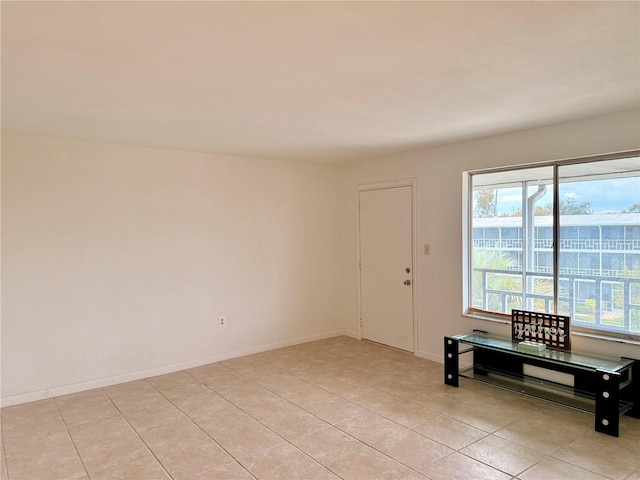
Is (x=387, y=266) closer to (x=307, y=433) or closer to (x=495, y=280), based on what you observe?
(x=495, y=280)

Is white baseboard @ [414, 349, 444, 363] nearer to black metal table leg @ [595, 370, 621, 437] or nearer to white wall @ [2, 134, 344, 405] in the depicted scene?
white wall @ [2, 134, 344, 405]

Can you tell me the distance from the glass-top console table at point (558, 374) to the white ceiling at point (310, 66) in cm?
194

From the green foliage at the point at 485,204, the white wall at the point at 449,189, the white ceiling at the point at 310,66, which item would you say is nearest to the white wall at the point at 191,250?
the white wall at the point at 449,189

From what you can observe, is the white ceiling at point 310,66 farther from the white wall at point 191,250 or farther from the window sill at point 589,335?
the window sill at point 589,335

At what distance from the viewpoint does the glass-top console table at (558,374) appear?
117 inches

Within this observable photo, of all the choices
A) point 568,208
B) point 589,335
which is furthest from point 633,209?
point 589,335

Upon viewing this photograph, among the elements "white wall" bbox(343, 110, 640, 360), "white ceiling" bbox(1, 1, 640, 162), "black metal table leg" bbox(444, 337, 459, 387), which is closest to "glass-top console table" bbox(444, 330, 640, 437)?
"black metal table leg" bbox(444, 337, 459, 387)

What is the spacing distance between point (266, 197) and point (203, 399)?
2.50 meters

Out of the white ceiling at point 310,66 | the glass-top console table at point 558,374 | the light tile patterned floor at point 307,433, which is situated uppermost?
the white ceiling at point 310,66

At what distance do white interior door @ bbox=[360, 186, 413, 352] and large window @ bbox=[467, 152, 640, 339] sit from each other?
2.63ft

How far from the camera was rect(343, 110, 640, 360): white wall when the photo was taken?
3.54 m

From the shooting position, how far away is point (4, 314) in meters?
3.65

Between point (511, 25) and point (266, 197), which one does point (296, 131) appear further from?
point (511, 25)

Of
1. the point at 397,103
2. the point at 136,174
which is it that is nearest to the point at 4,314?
the point at 136,174
